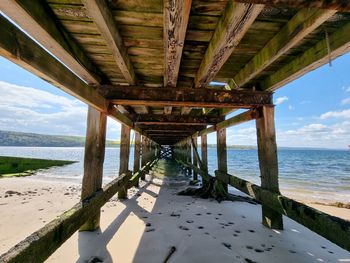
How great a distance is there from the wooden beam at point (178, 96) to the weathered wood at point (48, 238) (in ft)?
6.90

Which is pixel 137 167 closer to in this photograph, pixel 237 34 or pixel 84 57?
pixel 84 57

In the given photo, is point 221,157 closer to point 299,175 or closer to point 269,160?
point 269,160

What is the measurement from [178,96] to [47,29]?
2.58 meters

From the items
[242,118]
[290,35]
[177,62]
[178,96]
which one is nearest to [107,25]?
[177,62]

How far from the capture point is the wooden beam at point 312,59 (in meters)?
2.43

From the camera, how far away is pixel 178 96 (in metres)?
4.31

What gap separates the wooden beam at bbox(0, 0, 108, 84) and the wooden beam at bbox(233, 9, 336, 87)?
267cm

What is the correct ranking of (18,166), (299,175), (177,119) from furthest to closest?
(299,175) → (18,166) → (177,119)

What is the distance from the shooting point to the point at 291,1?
1107 millimetres

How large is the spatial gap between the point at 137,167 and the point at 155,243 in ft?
22.4

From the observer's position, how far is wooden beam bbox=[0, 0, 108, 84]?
5.81 ft

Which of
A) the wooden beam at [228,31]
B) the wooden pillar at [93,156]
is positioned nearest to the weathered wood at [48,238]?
the wooden pillar at [93,156]

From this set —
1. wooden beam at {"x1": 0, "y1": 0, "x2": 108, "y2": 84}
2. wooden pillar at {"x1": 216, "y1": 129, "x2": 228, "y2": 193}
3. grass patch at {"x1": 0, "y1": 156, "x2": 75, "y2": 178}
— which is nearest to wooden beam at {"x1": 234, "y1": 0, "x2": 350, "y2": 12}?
wooden beam at {"x1": 0, "y1": 0, "x2": 108, "y2": 84}

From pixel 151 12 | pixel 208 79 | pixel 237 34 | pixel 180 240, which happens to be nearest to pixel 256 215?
pixel 180 240
